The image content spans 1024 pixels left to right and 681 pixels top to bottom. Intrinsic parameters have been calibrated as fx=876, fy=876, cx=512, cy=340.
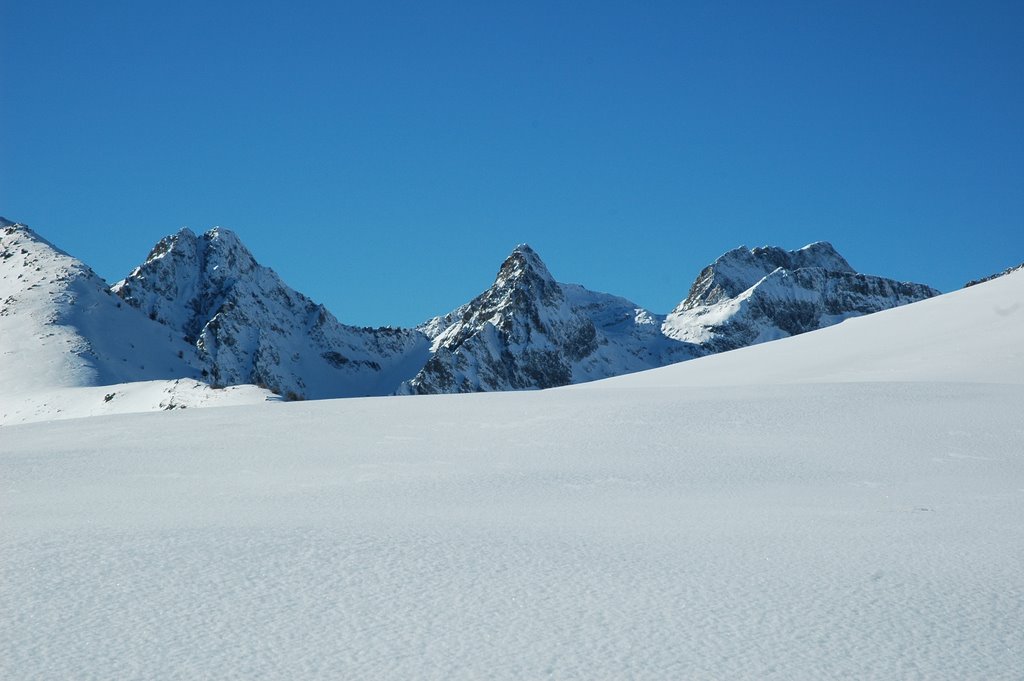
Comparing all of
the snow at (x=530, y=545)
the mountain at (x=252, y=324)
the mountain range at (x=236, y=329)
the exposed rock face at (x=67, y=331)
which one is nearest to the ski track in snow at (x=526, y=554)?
the snow at (x=530, y=545)

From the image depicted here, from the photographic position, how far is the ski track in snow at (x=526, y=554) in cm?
390

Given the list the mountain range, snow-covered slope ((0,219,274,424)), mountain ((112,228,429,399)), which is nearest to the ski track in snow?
snow-covered slope ((0,219,274,424))

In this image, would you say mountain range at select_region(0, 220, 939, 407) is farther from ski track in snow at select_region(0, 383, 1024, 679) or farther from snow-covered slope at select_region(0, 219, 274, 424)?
ski track in snow at select_region(0, 383, 1024, 679)

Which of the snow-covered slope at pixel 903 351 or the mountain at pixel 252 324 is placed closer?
the snow-covered slope at pixel 903 351

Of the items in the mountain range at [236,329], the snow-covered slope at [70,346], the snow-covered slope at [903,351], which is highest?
the mountain range at [236,329]

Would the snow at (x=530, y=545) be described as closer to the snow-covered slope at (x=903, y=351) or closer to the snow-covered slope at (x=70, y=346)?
the snow-covered slope at (x=903, y=351)

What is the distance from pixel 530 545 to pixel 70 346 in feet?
215

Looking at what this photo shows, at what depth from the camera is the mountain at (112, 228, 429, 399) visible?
141m

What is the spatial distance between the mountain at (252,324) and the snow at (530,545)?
128086 mm

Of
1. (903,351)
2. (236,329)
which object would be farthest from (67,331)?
(236,329)

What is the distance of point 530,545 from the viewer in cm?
559

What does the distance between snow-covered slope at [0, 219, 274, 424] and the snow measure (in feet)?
95.8

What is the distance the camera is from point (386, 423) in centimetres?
1170

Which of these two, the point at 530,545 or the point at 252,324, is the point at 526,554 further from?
the point at 252,324
